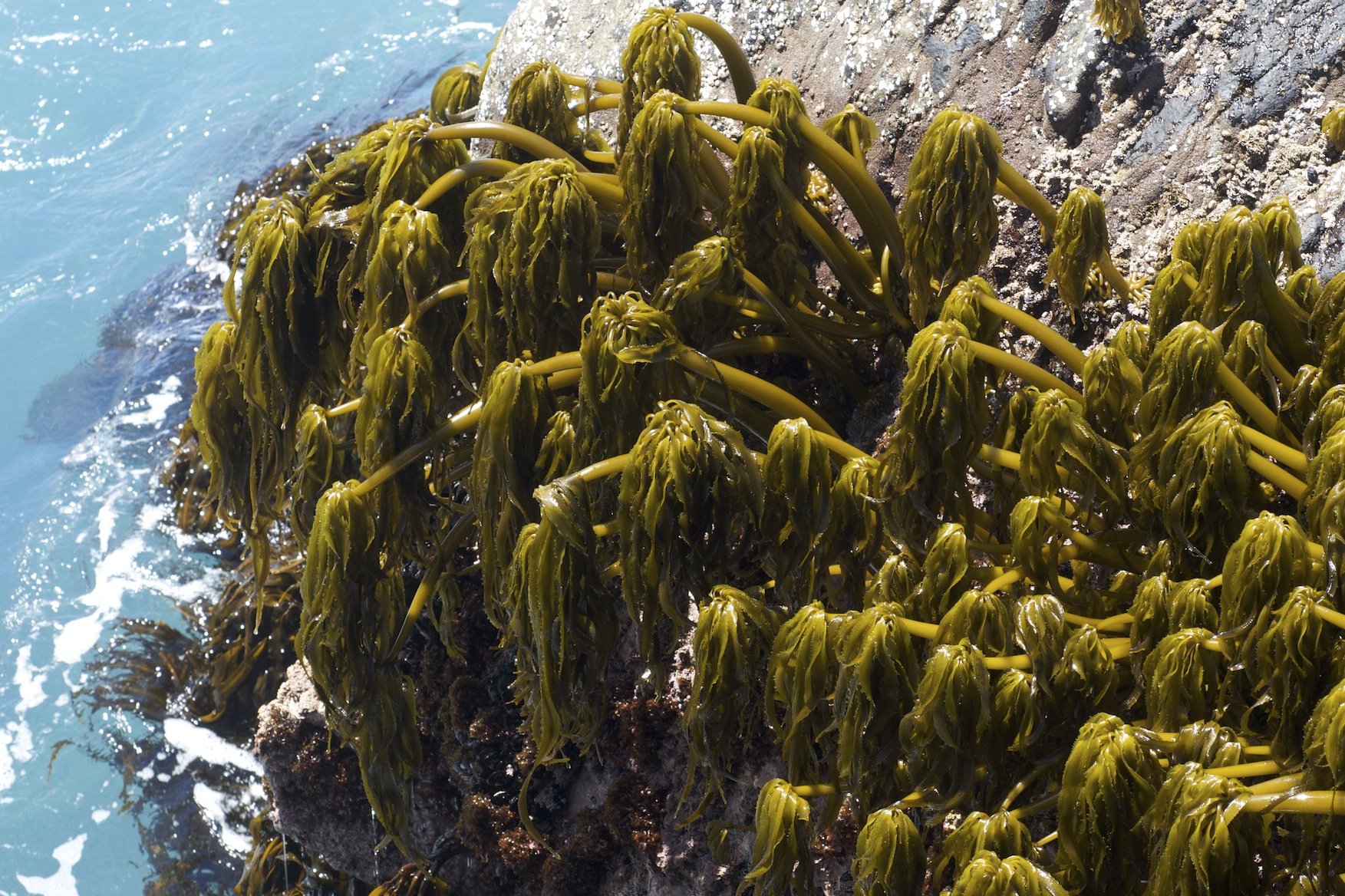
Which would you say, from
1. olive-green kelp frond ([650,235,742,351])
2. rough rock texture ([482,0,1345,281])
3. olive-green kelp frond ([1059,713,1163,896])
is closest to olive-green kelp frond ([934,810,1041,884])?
olive-green kelp frond ([1059,713,1163,896])

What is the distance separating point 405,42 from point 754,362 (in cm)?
742

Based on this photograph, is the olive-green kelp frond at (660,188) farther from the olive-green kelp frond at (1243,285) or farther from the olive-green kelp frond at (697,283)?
the olive-green kelp frond at (1243,285)

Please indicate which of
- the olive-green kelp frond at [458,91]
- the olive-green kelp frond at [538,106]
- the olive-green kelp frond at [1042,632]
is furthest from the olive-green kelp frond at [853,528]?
the olive-green kelp frond at [458,91]

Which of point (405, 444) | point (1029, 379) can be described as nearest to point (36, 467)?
point (405, 444)

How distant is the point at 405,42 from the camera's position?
1041cm

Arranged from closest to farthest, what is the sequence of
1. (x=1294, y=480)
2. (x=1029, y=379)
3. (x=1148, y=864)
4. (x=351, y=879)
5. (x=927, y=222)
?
(x=1148, y=864)
(x=1294, y=480)
(x=1029, y=379)
(x=927, y=222)
(x=351, y=879)

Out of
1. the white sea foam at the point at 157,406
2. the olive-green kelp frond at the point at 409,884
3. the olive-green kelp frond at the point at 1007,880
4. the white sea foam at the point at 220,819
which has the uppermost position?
the olive-green kelp frond at the point at 1007,880

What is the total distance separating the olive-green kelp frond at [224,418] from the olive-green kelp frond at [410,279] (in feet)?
2.16

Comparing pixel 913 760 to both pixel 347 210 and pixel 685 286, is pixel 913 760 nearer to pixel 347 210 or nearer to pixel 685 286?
pixel 685 286

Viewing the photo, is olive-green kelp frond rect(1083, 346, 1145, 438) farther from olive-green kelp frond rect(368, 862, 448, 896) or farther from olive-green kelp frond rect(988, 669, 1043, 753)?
olive-green kelp frond rect(368, 862, 448, 896)

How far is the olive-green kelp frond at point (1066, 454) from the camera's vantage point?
2.65 metres

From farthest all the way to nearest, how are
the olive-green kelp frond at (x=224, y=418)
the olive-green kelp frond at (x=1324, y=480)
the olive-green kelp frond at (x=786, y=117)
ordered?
1. the olive-green kelp frond at (x=224, y=418)
2. the olive-green kelp frond at (x=786, y=117)
3. the olive-green kelp frond at (x=1324, y=480)

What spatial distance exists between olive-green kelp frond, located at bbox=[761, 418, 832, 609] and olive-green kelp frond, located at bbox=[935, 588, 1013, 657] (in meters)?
0.41

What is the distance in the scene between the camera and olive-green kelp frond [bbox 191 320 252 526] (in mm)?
3951
